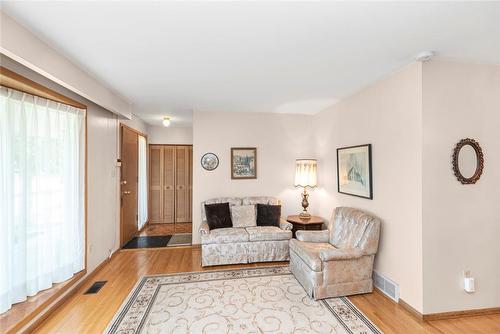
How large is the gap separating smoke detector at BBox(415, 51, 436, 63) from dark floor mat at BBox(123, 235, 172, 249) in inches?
179

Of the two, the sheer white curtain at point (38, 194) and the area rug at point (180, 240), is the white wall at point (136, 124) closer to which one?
the sheer white curtain at point (38, 194)

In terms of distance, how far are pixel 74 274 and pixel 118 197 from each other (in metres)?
1.44

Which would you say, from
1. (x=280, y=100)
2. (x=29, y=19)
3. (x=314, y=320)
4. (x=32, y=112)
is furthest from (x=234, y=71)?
(x=314, y=320)

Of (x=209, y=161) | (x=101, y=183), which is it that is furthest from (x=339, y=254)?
(x=101, y=183)

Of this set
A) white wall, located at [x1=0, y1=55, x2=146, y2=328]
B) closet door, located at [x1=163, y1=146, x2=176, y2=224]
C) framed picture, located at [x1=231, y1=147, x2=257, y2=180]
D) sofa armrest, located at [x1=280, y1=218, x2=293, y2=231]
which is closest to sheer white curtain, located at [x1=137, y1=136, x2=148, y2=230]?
closet door, located at [x1=163, y1=146, x2=176, y2=224]

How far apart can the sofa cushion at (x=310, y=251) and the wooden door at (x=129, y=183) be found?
3051mm

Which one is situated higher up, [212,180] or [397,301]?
[212,180]

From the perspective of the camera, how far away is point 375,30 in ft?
5.70

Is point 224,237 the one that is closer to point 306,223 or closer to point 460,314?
point 306,223

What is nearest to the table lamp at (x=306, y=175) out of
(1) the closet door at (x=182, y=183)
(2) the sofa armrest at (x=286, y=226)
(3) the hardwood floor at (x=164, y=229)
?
(2) the sofa armrest at (x=286, y=226)

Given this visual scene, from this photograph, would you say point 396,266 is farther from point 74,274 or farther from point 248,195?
point 74,274

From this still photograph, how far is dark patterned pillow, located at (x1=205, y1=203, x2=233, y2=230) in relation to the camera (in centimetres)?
377

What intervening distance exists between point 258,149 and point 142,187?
2.96 m

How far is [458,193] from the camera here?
2270 millimetres
